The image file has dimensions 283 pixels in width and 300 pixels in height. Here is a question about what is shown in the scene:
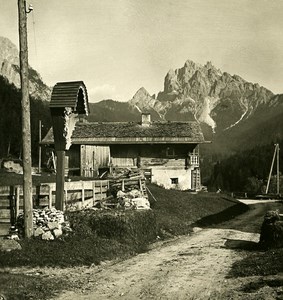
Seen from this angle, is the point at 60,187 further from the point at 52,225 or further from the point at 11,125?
the point at 11,125

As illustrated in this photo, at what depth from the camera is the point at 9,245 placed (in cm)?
1338

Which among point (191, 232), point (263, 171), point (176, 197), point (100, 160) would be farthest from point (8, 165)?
point (263, 171)

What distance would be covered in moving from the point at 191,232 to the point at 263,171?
290 feet

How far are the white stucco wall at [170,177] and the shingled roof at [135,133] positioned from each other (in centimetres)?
315

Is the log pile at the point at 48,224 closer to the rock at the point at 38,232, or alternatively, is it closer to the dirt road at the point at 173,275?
the rock at the point at 38,232

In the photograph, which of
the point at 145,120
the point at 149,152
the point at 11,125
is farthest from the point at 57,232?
the point at 11,125

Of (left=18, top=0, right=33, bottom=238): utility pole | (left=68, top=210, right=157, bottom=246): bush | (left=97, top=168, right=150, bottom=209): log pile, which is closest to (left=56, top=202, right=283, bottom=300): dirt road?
(left=68, top=210, right=157, bottom=246): bush

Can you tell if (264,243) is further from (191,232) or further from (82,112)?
(82,112)

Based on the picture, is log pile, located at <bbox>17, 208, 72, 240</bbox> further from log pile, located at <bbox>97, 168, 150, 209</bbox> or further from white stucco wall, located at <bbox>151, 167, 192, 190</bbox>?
white stucco wall, located at <bbox>151, 167, 192, 190</bbox>

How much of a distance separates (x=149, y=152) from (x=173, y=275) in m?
34.6

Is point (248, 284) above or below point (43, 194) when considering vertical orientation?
below

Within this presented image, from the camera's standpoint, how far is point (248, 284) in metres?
11.1

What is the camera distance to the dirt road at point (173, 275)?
1052 centimetres

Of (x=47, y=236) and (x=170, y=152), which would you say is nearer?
(x=47, y=236)
